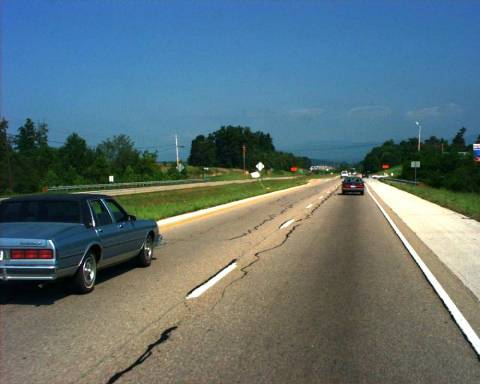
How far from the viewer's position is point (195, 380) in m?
4.95

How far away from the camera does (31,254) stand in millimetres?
7414

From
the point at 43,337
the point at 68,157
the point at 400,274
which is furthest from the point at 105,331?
the point at 68,157

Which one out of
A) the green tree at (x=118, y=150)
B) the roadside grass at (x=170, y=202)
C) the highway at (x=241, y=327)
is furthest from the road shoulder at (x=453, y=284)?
the green tree at (x=118, y=150)

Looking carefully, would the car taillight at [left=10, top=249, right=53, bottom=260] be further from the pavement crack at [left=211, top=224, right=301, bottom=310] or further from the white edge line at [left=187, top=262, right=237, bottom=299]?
the pavement crack at [left=211, top=224, right=301, bottom=310]

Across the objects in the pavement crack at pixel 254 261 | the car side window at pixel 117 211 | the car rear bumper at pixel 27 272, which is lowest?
the pavement crack at pixel 254 261

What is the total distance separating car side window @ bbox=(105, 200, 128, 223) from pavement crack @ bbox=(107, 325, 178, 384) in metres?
3.66

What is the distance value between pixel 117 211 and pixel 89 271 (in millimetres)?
2053

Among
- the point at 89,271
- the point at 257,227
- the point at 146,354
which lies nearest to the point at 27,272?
the point at 89,271

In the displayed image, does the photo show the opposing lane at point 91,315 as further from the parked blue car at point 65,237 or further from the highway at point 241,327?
the parked blue car at point 65,237

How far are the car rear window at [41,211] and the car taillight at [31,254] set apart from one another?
1.09m

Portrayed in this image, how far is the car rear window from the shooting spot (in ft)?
27.9

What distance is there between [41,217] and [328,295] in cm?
433

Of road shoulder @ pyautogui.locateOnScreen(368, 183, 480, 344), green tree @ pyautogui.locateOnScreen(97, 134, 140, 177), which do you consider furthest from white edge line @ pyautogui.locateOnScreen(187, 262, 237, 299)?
green tree @ pyautogui.locateOnScreen(97, 134, 140, 177)

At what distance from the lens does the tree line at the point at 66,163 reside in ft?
228
